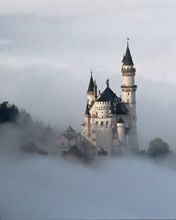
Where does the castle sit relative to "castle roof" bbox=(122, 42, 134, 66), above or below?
below

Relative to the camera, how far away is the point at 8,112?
117062 mm

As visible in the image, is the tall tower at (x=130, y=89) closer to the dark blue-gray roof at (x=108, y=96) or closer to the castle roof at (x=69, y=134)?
the dark blue-gray roof at (x=108, y=96)

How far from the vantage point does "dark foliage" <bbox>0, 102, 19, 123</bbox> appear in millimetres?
115562

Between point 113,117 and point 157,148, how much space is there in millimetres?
3796

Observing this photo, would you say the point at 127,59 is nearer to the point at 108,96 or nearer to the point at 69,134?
the point at 108,96

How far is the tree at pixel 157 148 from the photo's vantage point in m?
119

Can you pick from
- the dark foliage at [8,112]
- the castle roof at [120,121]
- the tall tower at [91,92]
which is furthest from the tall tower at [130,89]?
the dark foliage at [8,112]

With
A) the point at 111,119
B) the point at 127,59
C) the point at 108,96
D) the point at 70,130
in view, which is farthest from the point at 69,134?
the point at 127,59

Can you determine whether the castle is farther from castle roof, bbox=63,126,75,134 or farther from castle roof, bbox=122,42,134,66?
castle roof, bbox=63,126,75,134

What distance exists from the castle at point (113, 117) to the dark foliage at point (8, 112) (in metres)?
5.82

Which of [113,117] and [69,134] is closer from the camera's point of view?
[69,134]

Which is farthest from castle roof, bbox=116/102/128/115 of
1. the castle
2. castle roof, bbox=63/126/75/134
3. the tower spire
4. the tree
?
castle roof, bbox=63/126/75/134

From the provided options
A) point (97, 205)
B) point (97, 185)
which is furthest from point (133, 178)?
point (97, 205)

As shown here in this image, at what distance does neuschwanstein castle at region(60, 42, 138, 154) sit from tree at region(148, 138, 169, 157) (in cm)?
119
